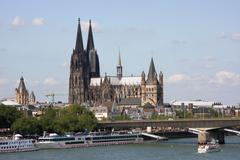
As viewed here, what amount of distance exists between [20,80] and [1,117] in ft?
297

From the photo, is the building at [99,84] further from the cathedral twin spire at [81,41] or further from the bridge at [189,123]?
the bridge at [189,123]

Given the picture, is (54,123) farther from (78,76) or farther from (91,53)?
(91,53)

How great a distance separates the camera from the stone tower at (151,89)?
17662 centimetres

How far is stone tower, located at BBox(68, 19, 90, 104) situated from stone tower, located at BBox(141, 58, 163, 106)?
41.9ft

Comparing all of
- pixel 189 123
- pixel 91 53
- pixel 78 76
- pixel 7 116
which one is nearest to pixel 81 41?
pixel 91 53

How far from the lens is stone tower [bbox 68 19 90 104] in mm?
173875

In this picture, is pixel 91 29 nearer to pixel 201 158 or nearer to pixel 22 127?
pixel 22 127

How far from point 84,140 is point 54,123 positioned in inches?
643

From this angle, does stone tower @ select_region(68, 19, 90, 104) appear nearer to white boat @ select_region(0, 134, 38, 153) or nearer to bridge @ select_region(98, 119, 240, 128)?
bridge @ select_region(98, 119, 240, 128)

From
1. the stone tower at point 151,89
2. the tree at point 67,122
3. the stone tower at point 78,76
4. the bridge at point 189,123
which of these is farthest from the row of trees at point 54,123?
the stone tower at point 151,89

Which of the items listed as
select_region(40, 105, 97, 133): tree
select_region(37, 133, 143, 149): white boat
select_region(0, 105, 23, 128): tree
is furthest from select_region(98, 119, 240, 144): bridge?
select_region(0, 105, 23, 128): tree

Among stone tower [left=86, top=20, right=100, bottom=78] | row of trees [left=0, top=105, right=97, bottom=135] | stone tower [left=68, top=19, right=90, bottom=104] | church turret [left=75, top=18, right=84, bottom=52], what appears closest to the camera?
row of trees [left=0, top=105, right=97, bottom=135]

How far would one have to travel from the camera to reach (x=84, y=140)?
95188mm

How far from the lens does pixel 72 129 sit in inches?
4373
